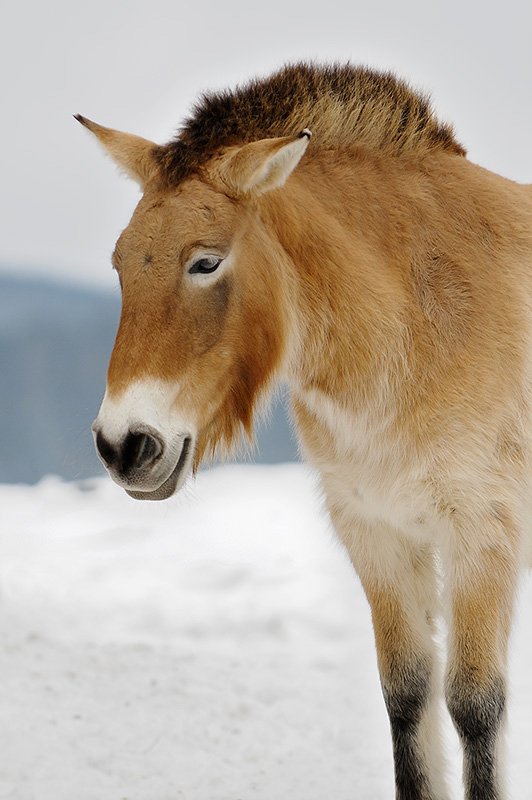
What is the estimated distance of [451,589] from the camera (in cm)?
351

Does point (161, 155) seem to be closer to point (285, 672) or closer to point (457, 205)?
point (457, 205)

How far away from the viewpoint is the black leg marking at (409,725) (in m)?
3.96

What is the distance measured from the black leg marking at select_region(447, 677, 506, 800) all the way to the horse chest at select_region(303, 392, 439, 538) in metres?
0.58

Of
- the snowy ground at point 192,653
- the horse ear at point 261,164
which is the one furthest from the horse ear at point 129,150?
the snowy ground at point 192,653

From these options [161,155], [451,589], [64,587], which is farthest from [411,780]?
[64,587]

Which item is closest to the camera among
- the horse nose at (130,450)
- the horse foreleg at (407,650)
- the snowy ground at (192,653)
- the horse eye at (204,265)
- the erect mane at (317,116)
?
the horse nose at (130,450)

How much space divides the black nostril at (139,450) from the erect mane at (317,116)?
831 mm

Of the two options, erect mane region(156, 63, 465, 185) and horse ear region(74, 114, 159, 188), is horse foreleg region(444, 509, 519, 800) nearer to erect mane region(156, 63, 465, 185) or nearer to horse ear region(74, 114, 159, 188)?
erect mane region(156, 63, 465, 185)

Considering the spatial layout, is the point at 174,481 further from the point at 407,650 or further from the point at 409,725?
the point at 409,725

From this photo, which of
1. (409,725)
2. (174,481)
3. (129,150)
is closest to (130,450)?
(174,481)

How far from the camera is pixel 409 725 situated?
157 inches

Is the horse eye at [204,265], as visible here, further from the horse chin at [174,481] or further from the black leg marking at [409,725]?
the black leg marking at [409,725]

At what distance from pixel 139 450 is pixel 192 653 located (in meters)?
3.26

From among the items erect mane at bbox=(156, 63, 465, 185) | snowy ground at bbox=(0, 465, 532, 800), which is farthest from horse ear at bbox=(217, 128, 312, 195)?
snowy ground at bbox=(0, 465, 532, 800)
